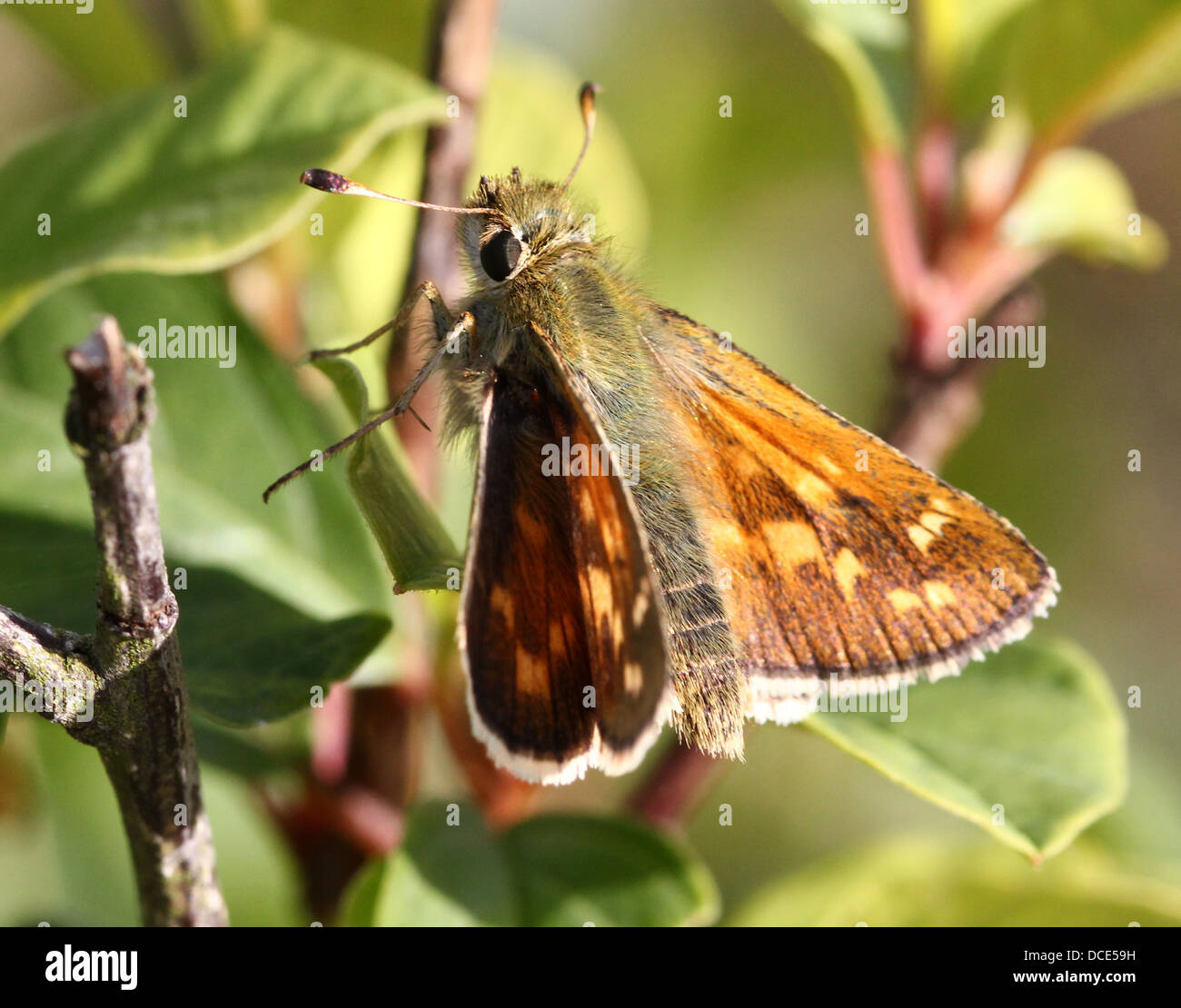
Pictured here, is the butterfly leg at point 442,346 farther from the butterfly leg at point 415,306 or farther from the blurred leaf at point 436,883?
the blurred leaf at point 436,883

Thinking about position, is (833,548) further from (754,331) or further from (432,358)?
(754,331)

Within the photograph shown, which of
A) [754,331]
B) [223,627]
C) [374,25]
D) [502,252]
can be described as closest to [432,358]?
[502,252]

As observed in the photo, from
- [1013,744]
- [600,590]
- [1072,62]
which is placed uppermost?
[1072,62]

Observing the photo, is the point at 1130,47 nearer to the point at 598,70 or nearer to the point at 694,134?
the point at 694,134

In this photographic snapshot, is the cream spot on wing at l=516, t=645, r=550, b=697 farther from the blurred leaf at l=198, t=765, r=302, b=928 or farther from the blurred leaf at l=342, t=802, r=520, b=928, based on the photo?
the blurred leaf at l=198, t=765, r=302, b=928

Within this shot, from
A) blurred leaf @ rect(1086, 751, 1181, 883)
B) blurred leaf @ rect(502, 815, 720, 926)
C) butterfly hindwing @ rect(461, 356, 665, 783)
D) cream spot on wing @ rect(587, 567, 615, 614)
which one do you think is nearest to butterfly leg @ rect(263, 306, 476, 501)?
butterfly hindwing @ rect(461, 356, 665, 783)

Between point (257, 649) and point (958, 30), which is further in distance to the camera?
point (958, 30)
